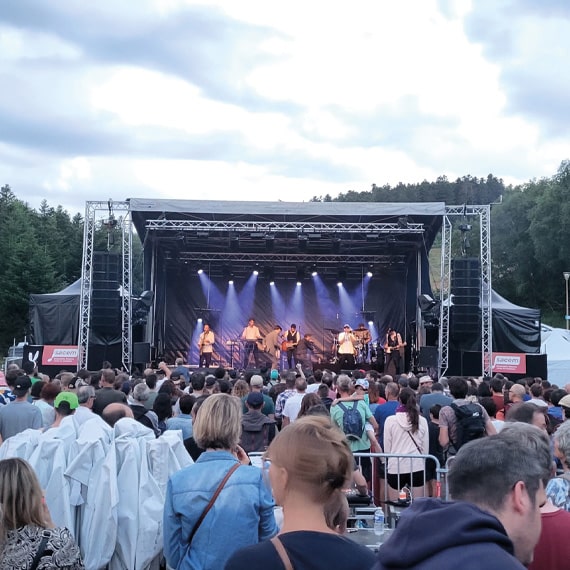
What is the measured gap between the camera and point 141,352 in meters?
17.3

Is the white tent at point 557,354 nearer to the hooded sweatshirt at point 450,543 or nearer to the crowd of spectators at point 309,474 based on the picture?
the crowd of spectators at point 309,474

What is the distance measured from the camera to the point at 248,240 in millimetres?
20188

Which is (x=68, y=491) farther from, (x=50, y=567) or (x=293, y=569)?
(x=293, y=569)

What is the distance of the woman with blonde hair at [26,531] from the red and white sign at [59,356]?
1503 cm

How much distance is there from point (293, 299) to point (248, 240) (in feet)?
12.9

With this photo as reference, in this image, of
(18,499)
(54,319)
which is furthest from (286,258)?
(18,499)

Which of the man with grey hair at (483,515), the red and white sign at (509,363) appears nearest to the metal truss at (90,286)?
the red and white sign at (509,363)

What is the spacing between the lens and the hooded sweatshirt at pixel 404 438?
636cm

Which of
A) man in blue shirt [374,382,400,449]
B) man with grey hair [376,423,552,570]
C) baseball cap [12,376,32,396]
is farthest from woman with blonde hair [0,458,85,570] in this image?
man in blue shirt [374,382,400,449]

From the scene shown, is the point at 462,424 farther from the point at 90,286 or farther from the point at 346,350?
the point at 346,350

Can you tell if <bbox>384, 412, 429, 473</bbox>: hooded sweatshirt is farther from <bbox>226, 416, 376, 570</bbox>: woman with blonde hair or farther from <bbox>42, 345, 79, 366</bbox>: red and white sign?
<bbox>42, 345, 79, 366</bbox>: red and white sign

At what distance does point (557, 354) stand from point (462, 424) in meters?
18.4

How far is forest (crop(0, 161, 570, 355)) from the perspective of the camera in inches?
1655

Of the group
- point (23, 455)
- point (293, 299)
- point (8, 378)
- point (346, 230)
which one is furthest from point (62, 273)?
point (23, 455)
